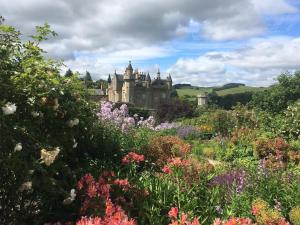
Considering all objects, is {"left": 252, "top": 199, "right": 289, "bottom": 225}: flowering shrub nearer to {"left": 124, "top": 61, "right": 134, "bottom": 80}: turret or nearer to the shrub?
the shrub

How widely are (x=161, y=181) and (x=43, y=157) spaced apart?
2043 millimetres

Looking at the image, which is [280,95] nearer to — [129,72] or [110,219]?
[129,72]

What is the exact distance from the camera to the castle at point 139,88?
81.6m

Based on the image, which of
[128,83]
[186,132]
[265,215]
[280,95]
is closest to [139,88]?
[128,83]

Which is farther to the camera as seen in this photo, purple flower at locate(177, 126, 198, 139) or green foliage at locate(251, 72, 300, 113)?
green foliage at locate(251, 72, 300, 113)

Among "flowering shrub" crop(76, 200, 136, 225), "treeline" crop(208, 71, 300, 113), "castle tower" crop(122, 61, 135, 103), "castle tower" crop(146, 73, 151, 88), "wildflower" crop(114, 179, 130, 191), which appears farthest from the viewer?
"castle tower" crop(146, 73, 151, 88)

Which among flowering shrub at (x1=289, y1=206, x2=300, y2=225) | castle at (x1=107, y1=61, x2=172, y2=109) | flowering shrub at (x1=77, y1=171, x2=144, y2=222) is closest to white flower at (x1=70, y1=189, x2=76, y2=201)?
flowering shrub at (x1=77, y1=171, x2=144, y2=222)

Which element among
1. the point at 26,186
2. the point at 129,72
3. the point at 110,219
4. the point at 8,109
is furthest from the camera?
the point at 129,72

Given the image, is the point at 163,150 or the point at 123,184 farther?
the point at 163,150

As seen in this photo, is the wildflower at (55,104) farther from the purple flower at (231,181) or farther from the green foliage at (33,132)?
the purple flower at (231,181)

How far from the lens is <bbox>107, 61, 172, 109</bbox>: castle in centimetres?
8162

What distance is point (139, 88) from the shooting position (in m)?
82.6

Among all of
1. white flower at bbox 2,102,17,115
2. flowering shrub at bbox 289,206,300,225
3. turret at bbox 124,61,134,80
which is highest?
turret at bbox 124,61,134,80

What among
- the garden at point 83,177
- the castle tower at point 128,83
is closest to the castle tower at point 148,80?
the castle tower at point 128,83
